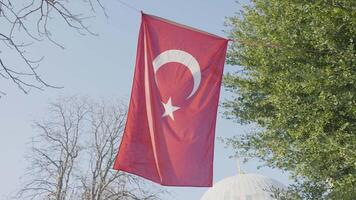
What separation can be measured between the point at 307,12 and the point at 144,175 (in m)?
7.02

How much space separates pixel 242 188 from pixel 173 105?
4540cm

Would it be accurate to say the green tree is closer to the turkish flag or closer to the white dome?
the turkish flag

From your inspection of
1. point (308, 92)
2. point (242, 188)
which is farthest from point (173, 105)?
point (242, 188)

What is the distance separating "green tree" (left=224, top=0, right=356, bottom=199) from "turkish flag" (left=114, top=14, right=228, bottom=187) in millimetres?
2617

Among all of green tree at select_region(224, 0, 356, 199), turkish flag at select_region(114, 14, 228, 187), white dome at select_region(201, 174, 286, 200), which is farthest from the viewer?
white dome at select_region(201, 174, 286, 200)

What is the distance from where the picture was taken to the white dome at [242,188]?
48438mm

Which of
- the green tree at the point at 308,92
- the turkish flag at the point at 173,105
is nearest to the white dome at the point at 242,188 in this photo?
the green tree at the point at 308,92

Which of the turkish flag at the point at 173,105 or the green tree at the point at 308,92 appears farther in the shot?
the green tree at the point at 308,92

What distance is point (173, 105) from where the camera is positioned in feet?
21.4

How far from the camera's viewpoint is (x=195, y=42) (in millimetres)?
6973

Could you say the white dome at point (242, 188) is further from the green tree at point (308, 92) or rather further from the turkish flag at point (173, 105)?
the turkish flag at point (173, 105)

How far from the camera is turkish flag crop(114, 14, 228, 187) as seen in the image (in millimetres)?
6238

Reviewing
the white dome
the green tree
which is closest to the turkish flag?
the green tree

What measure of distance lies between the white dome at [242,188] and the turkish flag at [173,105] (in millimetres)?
41569
